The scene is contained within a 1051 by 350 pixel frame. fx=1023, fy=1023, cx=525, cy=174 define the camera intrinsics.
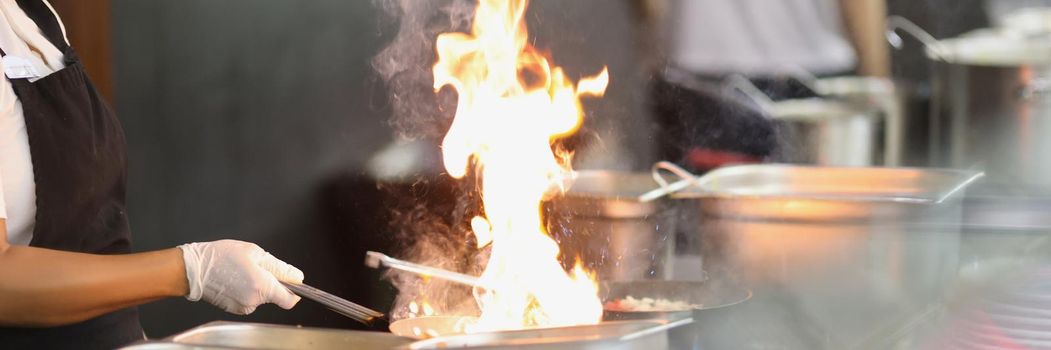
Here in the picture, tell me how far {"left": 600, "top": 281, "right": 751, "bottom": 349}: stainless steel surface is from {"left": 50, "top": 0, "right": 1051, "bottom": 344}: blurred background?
6.13ft

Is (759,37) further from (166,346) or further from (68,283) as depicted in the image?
(166,346)

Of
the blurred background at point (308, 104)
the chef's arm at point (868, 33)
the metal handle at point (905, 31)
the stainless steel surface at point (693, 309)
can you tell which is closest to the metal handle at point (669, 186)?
the stainless steel surface at point (693, 309)

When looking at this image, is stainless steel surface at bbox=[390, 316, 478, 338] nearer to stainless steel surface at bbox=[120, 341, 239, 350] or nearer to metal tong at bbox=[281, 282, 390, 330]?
metal tong at bbox=[281, 282, 390, 330]

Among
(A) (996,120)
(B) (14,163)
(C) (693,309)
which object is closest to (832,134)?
(A) (996,120)

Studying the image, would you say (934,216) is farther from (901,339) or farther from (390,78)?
(390,78)

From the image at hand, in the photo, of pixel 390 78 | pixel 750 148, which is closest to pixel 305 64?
pixel 390 78

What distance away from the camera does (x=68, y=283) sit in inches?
58.2

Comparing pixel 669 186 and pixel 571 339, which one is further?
pixel 669 186

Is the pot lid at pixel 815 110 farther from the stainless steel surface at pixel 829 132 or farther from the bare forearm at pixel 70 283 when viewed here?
the bare forearm at pixel 70 283

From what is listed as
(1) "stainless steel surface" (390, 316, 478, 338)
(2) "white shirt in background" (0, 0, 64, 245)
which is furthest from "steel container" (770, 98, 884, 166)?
(2) "white shirt in background" (0, 0, 64, 245)

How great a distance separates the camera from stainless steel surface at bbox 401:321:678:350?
115 centimetres

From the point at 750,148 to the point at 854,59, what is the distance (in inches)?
20.5

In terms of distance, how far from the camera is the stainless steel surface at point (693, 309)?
57.6 inches

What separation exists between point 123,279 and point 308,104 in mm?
2445
